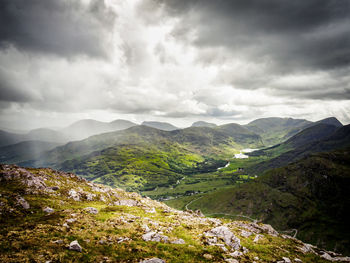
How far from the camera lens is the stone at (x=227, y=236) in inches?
1211

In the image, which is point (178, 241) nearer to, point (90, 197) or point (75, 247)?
point (75, 247)

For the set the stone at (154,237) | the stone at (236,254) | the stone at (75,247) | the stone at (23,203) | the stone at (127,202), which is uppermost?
the stone at (23,203)

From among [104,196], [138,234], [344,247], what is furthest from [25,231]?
[344,247]

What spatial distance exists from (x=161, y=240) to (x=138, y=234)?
4313 mm

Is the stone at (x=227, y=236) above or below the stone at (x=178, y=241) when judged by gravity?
below

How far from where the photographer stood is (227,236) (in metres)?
32.6

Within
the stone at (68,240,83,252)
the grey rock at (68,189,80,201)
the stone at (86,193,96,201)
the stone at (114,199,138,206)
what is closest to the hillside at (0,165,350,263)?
the stone at (68,240,83,252)

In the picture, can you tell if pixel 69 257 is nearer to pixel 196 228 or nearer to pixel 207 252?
pixel 207 252

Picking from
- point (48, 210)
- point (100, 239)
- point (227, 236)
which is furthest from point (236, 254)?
point (48, 210)

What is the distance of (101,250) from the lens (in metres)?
23.1

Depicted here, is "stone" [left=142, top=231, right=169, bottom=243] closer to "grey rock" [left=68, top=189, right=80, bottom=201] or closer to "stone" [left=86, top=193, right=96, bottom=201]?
"grey rock" [left=68, top=189, right=80, bottom=201]

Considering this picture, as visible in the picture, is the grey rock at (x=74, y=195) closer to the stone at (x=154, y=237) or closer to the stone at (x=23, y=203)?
the stone at (x=23, y=203)

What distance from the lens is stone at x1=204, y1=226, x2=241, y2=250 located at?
3077 cm

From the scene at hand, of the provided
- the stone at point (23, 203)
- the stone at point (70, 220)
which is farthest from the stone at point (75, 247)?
the stone at point (23, 203)
